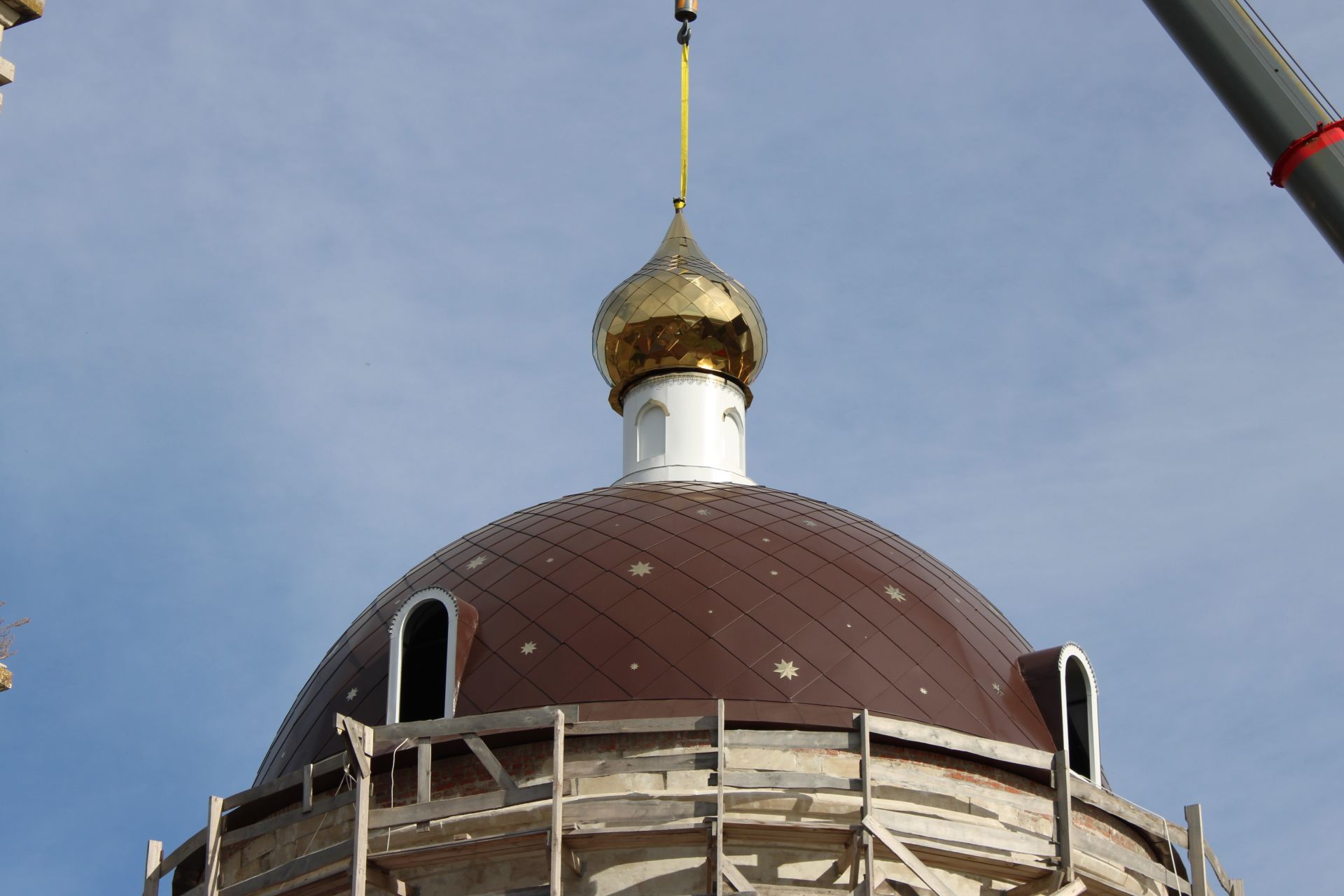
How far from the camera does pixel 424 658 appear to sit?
17.9 metres

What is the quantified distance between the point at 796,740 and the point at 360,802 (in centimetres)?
276

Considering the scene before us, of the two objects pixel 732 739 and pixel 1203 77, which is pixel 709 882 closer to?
pixel 732 739

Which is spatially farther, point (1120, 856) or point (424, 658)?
point (424, 658)

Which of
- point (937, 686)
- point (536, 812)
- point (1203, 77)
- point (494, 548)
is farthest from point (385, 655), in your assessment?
point (1203, 77)

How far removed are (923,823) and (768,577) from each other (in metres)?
2.33

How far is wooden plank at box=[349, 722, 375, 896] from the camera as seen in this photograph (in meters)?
16.0

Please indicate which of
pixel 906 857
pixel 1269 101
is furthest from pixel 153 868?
pixel 1269 101

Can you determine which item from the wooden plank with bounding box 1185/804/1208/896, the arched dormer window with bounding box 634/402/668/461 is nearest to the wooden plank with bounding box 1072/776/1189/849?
the wooden plank with bounding box 1185/804/1208/896

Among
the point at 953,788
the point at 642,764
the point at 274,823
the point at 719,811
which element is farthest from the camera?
the point at 274,823

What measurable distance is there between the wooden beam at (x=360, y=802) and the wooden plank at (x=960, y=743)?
3200 millimetres

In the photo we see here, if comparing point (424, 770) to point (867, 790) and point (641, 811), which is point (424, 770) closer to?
point (641, 811)

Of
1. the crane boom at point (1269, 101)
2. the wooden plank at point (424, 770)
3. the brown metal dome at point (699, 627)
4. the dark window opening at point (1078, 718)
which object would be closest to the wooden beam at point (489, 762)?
the wooden plank at point (424, 770)

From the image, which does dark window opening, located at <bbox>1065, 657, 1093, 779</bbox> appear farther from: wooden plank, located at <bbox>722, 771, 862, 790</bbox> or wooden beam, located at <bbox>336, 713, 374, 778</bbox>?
wooden beam, located at <bbox>336, 713, 374, 778</bbox>

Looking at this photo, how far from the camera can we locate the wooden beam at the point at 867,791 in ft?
51.5
